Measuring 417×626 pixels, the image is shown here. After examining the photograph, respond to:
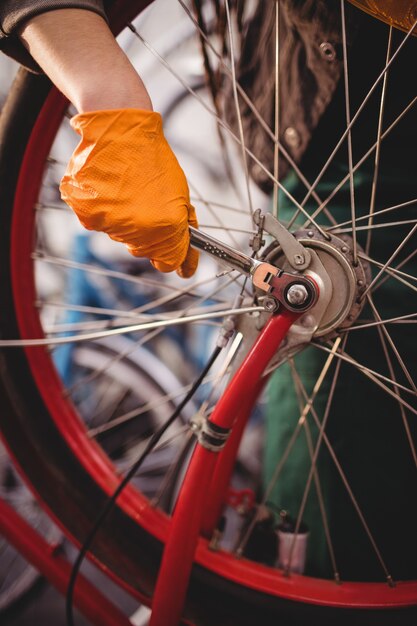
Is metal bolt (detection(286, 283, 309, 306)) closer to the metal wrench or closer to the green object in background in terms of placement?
the metal wrench

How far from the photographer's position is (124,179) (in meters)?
0.43

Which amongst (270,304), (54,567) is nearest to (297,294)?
(270,304)

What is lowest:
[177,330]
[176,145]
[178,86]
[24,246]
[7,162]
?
[177,330]

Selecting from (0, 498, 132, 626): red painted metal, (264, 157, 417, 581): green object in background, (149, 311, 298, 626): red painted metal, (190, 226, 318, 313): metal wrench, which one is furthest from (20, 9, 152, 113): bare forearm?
(0, 498, 132, 626): red painted metal

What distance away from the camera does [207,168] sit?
1.11 metres

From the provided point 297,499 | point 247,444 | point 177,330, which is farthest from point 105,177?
point 247,444

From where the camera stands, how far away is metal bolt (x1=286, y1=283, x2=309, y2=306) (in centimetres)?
47

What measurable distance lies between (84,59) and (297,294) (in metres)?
0.30

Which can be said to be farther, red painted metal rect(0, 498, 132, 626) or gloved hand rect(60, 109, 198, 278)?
red painted metal rect(0, 498, 132, 626)

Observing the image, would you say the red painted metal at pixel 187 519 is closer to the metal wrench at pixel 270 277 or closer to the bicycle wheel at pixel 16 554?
the metal wrench at pixel 270 277

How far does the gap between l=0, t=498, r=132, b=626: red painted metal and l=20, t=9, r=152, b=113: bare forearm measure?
21.9 inches

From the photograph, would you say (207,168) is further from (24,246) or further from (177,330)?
(24,246)

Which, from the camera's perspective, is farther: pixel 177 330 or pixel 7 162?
pixel 177 330

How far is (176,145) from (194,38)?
230mm
